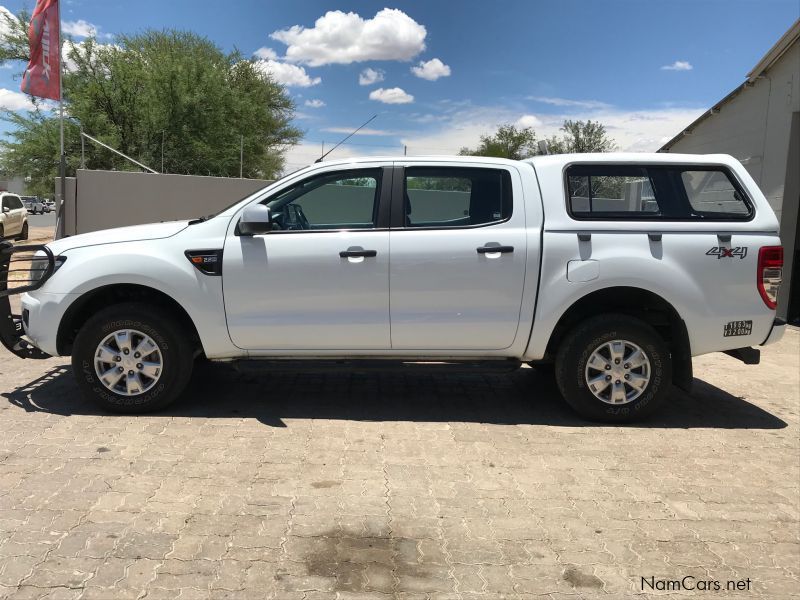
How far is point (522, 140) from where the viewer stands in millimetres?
50188

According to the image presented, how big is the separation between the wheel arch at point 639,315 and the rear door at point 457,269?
462mm

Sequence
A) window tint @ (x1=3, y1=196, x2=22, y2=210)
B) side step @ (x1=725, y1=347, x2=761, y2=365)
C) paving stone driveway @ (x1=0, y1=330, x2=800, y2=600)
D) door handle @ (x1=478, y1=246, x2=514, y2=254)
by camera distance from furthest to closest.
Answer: window tint @ (x1=3, y1=196, x2=22, y2=210), side step @ (x1=725, y1=347, x2=761, y2=365), door handle @ (x1=478, y1=246, x2=514, y2=254), paving stone driveway @ (x1=0, y1=330, x2=800, y2=600)

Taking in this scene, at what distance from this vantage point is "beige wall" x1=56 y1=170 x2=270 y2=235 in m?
13.0

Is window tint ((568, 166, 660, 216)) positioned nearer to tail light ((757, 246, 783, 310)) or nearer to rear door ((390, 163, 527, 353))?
rear door ((390, 163, 527, 353))

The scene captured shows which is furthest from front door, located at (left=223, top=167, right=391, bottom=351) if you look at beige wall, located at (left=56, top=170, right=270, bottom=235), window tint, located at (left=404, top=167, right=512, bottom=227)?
beige wall, located at (left=56, top=170, right=270, bottom=235)

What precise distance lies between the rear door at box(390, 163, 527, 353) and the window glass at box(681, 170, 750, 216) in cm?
132

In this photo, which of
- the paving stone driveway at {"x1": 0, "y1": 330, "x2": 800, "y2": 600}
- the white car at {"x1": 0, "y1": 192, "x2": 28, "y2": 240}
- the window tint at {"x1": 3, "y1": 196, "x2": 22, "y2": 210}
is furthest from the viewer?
the window tint at {"x1": 3, "y1": 196, "x2": 22, "y2": 210}

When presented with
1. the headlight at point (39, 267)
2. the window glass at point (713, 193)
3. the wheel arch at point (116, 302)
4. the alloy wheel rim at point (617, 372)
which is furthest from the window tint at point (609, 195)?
the headlight at point (39, 267)

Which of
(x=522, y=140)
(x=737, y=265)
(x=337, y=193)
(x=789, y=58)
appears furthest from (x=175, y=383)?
(x=522, y=140)

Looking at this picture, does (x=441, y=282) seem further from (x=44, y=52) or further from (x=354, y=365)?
(x=44, y=52)

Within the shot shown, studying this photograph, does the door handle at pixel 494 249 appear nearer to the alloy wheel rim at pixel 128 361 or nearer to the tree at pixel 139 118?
the alloy wheel rim at pixel 128 361

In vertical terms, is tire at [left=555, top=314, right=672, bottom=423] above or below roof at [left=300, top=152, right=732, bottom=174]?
below

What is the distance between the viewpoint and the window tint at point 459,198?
4758 millimetres

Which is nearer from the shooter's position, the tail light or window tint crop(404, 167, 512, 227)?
the tail light
